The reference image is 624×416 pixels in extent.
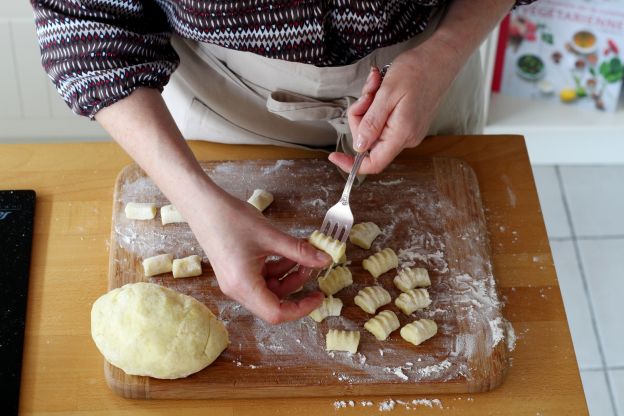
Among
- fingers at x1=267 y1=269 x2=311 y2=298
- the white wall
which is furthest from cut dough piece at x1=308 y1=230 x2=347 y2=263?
the white wall

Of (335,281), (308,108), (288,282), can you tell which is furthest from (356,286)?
(308,108)

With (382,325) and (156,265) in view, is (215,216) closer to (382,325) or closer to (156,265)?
(156,265)

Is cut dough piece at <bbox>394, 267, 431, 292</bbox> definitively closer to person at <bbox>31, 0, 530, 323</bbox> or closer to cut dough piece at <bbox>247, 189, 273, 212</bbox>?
person at <bbox>31, 0, 530, 323</bbox>

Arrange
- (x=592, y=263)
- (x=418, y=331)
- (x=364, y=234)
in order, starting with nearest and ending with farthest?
(x=418, y=331) → (x=364, y=234) → (x=592, y=263)

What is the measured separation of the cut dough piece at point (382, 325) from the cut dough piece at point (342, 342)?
3 cm

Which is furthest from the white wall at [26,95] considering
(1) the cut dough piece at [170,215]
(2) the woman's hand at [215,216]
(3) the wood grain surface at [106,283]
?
(2) the woman's hand at [215,216]

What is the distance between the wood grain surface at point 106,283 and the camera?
4.16 feet

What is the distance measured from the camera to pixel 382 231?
1483 mm

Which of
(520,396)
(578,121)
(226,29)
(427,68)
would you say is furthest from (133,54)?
(578,121)

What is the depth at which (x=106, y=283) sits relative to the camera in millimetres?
1414

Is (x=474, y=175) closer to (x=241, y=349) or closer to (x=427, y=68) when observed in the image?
(x=427, y=68)

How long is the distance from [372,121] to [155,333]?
508 millimetres

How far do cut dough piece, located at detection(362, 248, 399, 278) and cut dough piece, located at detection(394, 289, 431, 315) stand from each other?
62 mm

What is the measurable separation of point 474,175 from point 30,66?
1680 millimetres
